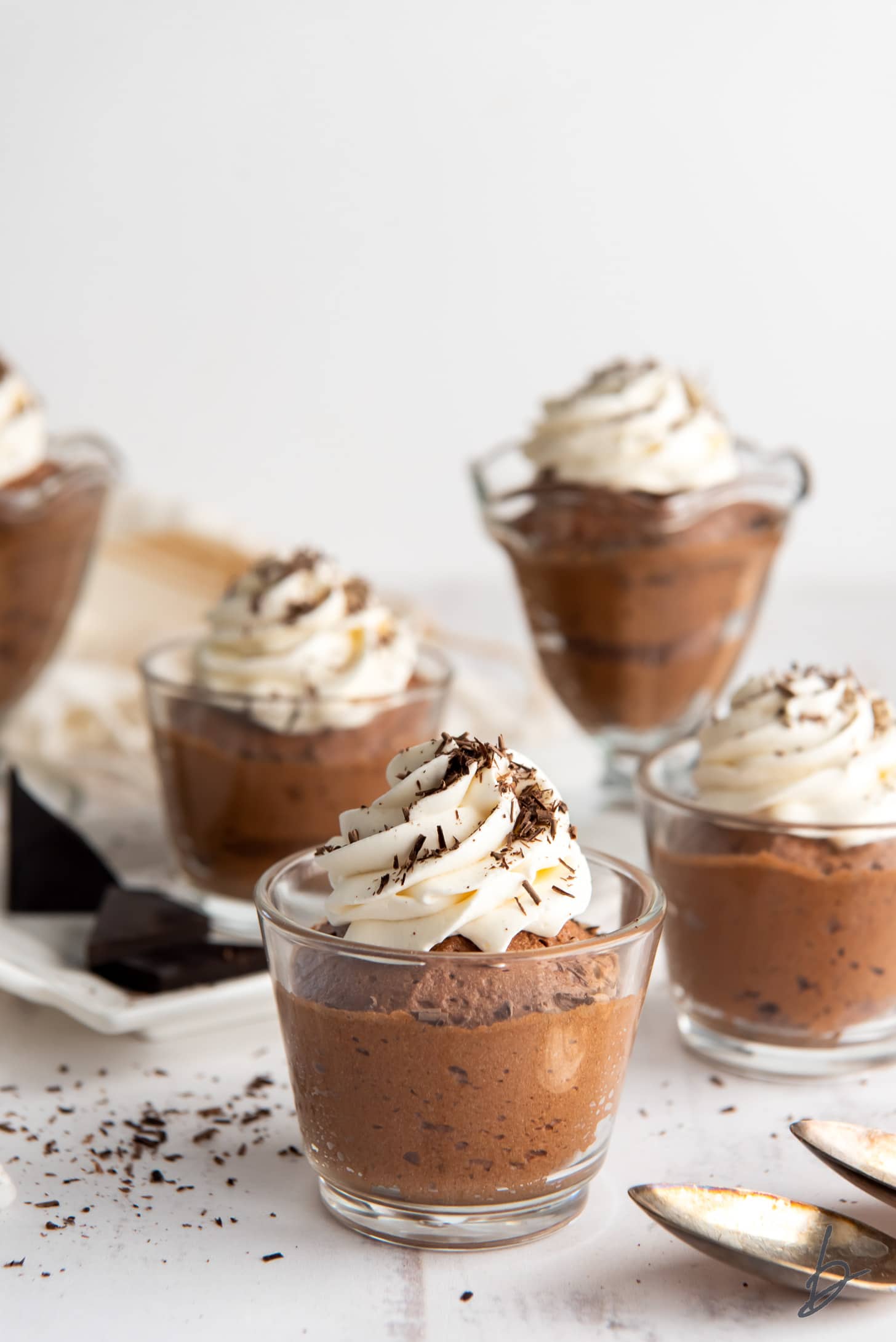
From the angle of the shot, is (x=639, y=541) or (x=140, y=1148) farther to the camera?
(x=639, y=541)

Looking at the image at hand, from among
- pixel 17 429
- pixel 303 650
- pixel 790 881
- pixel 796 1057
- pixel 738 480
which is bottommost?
pixel 796 1057

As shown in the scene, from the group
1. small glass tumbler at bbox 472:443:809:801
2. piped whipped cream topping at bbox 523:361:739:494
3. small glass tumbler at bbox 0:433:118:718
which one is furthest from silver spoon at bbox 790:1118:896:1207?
small glass tumbler at bbox 0:433:118:718

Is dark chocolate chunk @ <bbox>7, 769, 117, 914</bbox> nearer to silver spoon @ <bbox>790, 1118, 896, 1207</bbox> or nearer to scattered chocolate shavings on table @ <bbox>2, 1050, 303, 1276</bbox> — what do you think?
scattered chocolate shavings on table @ <bbox>2, 1050, 303, 1276</bbox>

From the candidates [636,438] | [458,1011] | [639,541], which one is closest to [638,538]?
[639,541]

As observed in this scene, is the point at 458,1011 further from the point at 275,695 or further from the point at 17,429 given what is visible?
the point at 17,429

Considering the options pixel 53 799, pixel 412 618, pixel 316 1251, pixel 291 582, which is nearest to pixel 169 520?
pixel 412 618

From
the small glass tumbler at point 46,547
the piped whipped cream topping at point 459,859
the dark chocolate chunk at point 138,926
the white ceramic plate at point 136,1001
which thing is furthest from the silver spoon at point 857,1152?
the small glass tumbler at point 46,547

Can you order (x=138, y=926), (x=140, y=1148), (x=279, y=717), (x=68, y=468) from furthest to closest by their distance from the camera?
1. (x=68, y=468)
2. (x=279, y=717)
3. (x=138, y=926)
4. (x=140, y=1148)
